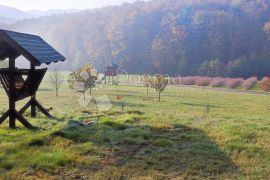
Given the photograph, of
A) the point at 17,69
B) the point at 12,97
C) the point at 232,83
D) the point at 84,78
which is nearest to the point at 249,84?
the point at 232,83

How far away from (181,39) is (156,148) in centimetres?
11537

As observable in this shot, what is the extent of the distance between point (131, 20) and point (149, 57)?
26.2 meters

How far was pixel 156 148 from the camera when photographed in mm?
9805

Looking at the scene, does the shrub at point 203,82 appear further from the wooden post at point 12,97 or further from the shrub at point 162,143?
the shrub at point 162,143

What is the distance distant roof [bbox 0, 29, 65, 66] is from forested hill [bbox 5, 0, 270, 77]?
8848cm

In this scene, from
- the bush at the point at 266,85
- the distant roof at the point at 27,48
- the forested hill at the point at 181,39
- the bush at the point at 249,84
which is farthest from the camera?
the forested hill at the point at 181,39

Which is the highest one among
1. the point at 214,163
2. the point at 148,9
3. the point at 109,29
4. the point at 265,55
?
the point at 148,9

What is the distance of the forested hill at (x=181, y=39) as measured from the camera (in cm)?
11331

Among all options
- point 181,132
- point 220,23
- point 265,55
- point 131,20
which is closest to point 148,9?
point 131,20

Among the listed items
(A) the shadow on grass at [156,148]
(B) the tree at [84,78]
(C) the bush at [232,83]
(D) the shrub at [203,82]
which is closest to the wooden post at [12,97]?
(A) the shadow on grass at [156,148]

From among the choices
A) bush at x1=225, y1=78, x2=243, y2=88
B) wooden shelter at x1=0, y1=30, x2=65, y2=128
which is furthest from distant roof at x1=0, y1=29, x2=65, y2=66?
bush at x1=225, y1=78, x2=243, y2=88

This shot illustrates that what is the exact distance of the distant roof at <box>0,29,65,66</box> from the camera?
36.2ft

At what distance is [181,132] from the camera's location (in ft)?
39.0

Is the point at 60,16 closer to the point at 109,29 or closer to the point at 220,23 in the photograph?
the point at 109,29
